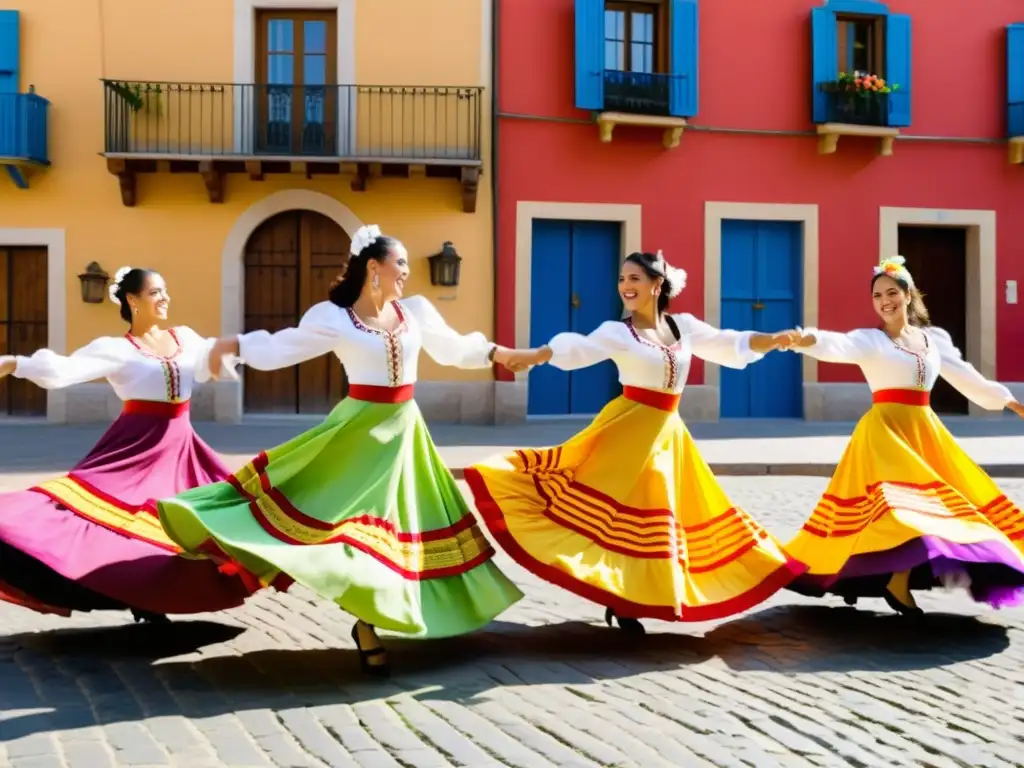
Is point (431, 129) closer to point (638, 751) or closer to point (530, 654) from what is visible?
point (530, 654)

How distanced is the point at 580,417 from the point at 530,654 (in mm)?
12195

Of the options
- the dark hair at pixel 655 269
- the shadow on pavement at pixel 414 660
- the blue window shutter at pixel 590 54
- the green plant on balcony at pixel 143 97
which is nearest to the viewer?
the shadow on pavement at pixel 414 660

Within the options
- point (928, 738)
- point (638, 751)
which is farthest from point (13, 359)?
point (928, 738)

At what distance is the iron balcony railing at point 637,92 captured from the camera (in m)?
16.2

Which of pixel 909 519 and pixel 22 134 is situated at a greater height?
pixel 22 134

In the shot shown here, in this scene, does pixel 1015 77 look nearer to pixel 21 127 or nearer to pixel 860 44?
pixel 860 44

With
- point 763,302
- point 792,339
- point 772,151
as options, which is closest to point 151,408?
point 792,339

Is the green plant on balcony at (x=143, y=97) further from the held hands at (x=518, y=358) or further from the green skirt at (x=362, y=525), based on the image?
the green skirt at (x=362, y=525)

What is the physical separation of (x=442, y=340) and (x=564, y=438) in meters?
9.15

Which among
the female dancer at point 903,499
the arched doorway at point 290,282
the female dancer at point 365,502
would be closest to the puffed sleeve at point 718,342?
the female dancer at point 903,499

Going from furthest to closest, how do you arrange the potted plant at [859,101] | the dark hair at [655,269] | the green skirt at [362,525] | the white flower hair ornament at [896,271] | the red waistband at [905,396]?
1. the potted plant at [859,101]
2. the white flower hair ornament at [896,271]
3. the red waistband at [905,396]
4. the dark hair at [655,269]
5. the green skirt at [362,525]

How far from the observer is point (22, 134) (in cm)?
1550

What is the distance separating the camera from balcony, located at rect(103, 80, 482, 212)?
15719mm

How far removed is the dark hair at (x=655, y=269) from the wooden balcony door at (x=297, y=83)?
1137 cm
